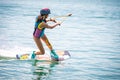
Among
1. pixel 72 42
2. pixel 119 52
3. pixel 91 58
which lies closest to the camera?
pixel 91 58

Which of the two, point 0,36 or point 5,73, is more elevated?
point 0,36

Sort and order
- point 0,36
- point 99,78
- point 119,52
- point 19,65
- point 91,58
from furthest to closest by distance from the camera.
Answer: point 0,36 → point 119,52 → point 91,58 → point 19,65 → point 99,78

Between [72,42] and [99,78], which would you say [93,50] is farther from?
[99,78]

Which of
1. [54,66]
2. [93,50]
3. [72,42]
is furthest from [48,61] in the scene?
[72,42]

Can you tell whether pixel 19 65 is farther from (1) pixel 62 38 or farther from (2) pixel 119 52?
(1) pixel 62 38

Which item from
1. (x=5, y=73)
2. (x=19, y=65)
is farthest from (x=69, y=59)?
(x=5, y=73)

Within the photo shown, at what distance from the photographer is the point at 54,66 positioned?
46.4ft

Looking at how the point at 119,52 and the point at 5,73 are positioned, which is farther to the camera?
the point at 119,52

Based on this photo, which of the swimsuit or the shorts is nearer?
the swimsuit

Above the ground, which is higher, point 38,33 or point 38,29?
point 38,29

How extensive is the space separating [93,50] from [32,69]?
602cm

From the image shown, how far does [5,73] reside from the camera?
12.6 metres

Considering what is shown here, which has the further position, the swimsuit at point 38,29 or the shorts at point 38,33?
the shorts at point 38,33

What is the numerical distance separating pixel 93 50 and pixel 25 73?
22.0 ft
